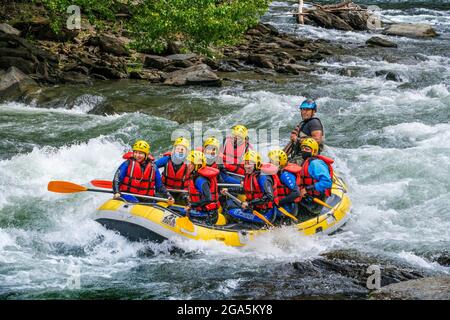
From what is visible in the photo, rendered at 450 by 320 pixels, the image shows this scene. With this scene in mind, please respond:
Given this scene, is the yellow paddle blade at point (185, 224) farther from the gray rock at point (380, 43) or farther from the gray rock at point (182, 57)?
the gray rock at point (380, 43)

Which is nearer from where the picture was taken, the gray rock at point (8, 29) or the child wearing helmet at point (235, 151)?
the child wearing helmet at point (235, 151)

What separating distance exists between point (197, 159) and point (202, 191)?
42cm

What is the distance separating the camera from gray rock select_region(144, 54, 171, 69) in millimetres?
18641

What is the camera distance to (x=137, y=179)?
29.8ft

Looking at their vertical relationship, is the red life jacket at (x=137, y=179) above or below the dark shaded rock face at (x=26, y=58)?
below

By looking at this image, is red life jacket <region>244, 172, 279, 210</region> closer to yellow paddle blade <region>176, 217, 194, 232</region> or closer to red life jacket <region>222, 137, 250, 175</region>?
yellow paddle blade <region>176, 217, 194, 232</region>

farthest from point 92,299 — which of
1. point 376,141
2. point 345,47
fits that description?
point 345,47

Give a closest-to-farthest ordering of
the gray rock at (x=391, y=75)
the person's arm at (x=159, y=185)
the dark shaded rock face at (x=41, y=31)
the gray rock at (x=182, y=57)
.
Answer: the person's arm at (x=159, y=185) → the gray rock at (x=391, y=75) → the gray rock at (x=182, y=57) → the dark shaded rock face at (x=41, y=31)

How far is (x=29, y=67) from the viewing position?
1708 cm

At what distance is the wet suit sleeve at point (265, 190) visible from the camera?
877 centimetres

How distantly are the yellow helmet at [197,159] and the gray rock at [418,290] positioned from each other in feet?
9.74

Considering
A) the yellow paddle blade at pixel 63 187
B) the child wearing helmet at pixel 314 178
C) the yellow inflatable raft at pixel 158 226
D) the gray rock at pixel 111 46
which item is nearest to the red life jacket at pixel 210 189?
the yellow inflatable raft at pixel 158 226

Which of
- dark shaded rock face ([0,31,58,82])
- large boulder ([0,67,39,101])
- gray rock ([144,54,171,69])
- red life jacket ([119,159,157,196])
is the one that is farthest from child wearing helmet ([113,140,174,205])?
gray rock ([144,54,171,69])

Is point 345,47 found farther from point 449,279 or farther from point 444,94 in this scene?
point 449,279
